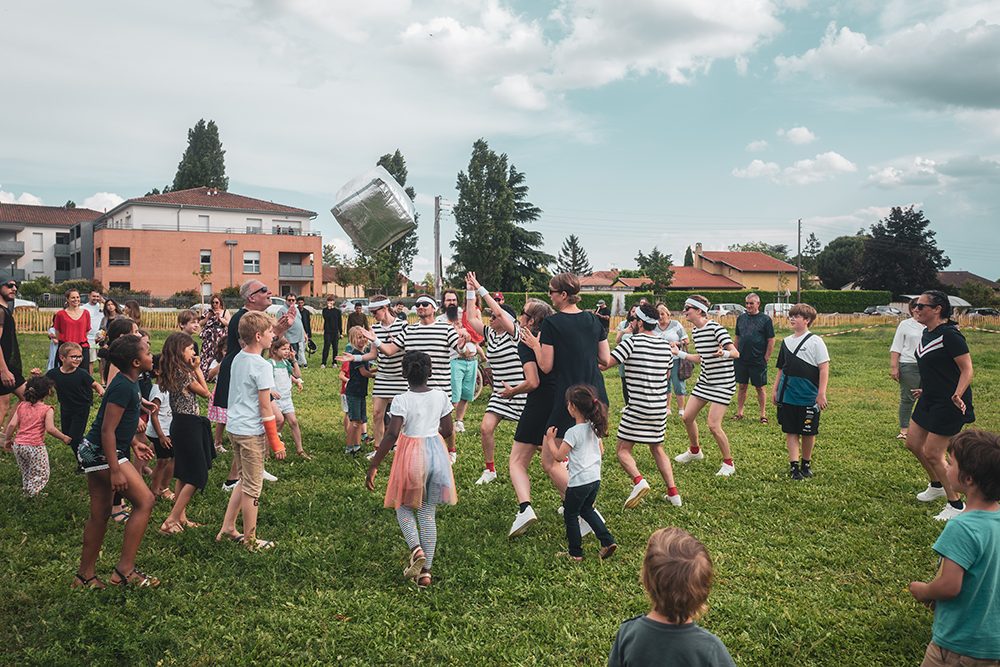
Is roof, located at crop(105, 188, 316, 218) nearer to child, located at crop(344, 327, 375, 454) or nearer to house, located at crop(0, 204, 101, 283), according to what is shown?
house, located at crop(0, 204, 101, 283)

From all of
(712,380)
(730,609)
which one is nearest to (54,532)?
(730,609)

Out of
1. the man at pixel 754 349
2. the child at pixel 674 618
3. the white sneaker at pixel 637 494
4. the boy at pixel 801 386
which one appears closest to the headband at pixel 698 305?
the boy at pixel 801 386

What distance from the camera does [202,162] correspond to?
6750 cm

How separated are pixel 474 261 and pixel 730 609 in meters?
51.5

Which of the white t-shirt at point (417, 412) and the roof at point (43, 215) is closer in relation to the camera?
the white t-shirt at point (417, 412)

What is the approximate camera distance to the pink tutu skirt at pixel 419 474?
15.8 feet

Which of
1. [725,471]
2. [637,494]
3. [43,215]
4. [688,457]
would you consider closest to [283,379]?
[637,494]

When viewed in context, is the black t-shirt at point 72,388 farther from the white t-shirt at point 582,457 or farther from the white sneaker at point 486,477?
the white t-shirt at point 582,457

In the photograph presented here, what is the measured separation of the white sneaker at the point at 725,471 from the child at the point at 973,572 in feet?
15.5

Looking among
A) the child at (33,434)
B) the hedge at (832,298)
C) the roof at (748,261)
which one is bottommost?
the child at (33,434)

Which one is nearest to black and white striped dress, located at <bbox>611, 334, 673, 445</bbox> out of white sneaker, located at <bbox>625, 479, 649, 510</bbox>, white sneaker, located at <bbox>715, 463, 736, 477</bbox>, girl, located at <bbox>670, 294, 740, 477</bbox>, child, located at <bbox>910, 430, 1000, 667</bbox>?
white sneaker, located at <bbox>625, 479, 649, 510</bbox>

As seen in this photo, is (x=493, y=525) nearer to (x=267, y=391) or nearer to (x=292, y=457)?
(x=267, y=391)

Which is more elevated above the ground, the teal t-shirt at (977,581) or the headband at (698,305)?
the headband at (698,305)

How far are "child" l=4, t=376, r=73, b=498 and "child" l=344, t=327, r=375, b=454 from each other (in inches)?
116
